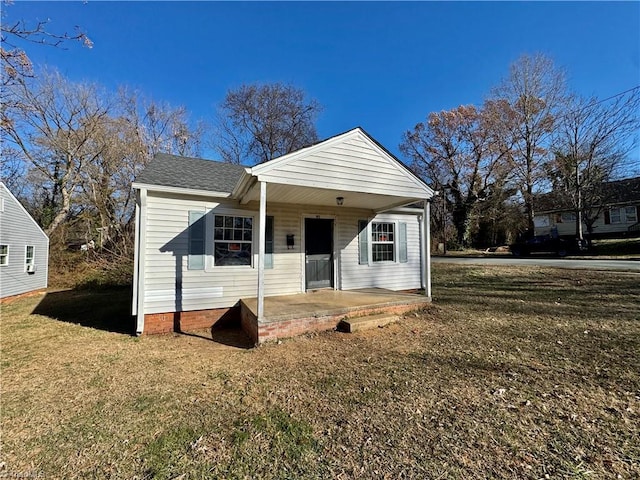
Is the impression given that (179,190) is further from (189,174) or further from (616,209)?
(616,209)

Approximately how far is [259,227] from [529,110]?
2689cm

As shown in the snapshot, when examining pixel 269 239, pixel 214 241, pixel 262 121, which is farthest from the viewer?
pixel 262 121

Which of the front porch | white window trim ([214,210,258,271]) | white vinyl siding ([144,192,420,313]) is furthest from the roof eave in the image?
the front porch

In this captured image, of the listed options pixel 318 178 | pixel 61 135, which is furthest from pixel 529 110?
pixel 61 135

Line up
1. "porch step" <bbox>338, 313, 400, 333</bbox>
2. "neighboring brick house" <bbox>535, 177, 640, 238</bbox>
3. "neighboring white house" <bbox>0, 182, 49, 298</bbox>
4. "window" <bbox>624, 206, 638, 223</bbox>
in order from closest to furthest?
"porch step" <bbox>338, 313, 400, 333</bbox> < "neighboring white house" <bbox>0, 182, 49, 298</bbox> < "neighboring brick house" <bbox>535, 177, 640, 238</bbox> < "window" <bbox>624, 206, 638, 223</bbox>

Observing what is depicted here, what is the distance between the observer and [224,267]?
667 centimetres

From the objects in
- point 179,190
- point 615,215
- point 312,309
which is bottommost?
point 312,309

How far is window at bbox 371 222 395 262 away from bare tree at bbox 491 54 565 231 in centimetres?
2097

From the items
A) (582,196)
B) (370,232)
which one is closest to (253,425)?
(370,232)

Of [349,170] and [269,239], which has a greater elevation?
[349,170]

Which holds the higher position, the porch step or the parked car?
the parked car

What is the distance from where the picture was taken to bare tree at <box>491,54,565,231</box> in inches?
883

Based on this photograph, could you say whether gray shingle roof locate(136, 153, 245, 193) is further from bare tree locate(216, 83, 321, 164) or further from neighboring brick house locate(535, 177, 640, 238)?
neighboring brick house locate(535, 177, 640, 238)

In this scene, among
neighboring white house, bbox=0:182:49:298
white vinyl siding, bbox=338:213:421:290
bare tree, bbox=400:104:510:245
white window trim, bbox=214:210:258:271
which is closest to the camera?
white window trim, bbox=214:210:258:271
